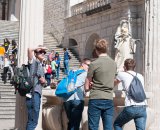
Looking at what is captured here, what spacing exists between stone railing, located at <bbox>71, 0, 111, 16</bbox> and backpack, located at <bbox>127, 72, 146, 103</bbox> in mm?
17771

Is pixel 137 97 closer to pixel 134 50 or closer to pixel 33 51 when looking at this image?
pixel 33 51

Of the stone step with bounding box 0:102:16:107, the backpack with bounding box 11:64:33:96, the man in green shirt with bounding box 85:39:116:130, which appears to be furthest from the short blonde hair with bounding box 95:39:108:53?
the stone step with bounding box 0:102:16:107

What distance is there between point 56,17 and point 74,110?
24.5 m

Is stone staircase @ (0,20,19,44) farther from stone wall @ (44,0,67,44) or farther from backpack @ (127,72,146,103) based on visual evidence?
backpack @ (127,72,146,103)

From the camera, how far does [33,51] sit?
805 cm

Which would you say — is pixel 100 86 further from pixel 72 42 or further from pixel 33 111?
pixel 72 42

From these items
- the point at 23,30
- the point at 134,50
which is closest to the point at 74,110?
the point at 23,30

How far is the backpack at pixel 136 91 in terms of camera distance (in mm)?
7438

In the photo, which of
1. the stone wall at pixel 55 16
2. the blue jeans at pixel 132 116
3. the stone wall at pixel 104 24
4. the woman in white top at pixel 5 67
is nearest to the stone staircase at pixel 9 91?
the woman in white top at pixel 5 67

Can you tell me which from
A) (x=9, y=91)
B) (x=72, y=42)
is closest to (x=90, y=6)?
(x=72, y=42)

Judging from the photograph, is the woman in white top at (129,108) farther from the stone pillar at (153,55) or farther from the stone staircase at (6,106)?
the stone staircase at (6,106)

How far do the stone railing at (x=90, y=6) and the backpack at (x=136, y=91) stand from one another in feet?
58.3

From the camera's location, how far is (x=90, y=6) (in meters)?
27.5

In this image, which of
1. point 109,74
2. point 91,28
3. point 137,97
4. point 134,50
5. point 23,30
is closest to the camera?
point 109,74
